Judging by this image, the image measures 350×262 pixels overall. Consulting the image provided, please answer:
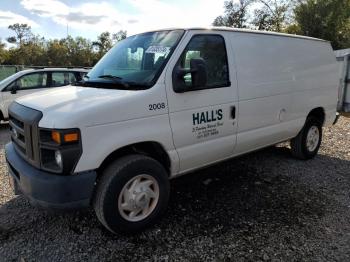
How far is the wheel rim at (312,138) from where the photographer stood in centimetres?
597

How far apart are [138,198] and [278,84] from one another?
8.97ft

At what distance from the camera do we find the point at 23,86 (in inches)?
390

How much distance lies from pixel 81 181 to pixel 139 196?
0.69 metres

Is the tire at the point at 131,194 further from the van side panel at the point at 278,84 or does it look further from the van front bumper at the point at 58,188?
the van side panel at the point at 278,84

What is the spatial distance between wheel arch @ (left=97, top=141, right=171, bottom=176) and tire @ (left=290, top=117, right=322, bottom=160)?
300 centimetres

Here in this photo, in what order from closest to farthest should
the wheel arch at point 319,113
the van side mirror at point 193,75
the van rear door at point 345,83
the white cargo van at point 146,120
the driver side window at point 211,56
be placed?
A: the white cargo van at point 146,120 → the van side mirror at point 193,75 → the driver side window at point 211,56 → the wheel arch at point 319,113 → the van rear door at point 345,83

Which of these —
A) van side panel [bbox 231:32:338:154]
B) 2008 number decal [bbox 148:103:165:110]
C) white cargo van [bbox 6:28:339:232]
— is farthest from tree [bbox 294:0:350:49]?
2008 number decal [bbox 148:103:165:110]

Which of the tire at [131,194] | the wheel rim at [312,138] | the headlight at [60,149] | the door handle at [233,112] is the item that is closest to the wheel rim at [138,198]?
the tire at [131,194]

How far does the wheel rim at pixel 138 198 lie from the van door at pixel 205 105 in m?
0.48

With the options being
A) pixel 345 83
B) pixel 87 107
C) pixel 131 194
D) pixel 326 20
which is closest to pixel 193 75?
pixel 87 107

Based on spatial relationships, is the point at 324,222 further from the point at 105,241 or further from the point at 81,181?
the point at 81,181

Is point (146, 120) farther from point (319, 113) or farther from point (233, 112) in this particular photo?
point (319, 113)

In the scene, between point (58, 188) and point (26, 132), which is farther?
point (26, 132)

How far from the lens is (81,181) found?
9.87ft
